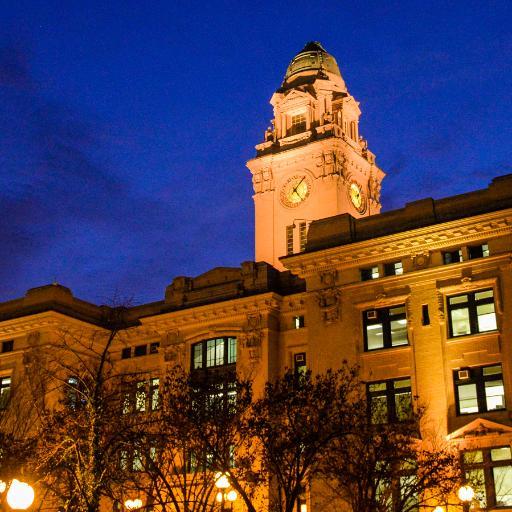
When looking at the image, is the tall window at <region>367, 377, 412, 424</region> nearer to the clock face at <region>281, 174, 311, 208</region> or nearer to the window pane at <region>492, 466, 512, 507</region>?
the window pane at <region>492, 466, 512, 507</region>

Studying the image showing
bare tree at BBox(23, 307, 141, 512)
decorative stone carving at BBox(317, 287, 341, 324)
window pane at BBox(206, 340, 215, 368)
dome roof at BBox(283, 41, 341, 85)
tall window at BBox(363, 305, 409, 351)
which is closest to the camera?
bare tree at BBox(23, 307, 141, 512)

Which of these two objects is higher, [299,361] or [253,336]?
[253,336]

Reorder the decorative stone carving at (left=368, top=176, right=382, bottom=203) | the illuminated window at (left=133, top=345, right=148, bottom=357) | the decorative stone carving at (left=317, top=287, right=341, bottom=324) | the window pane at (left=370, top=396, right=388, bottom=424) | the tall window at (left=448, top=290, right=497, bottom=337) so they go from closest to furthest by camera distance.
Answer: the window pane at (left=370, top=396, right=388, bottom=424), the tall window at (left=448, top=290, right=497, bottom=337), the decorative stone carving at (left=317, top=287, right=341, bottom=324), the illuminated window at (left=133, top=345, right=148, bottom=357), the decorative stone carving at (left=368, top=176, right=382, bottom=203)

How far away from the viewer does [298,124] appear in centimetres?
7294

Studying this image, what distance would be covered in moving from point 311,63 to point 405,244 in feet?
119

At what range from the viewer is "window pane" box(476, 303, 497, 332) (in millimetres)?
42375

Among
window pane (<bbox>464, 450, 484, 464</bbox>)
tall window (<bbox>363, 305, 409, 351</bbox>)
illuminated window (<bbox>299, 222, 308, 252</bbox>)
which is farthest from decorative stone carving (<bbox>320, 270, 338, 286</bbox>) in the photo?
illuminated window (<bbox>299, 222, 308, 252</bbox>)

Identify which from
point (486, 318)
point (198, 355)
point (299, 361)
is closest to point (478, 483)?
point (486, 318)

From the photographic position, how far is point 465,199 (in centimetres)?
4509

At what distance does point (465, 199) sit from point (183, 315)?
19.9 meters

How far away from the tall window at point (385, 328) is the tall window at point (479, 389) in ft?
12.7

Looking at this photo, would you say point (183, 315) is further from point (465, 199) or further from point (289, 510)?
point (289, 510)

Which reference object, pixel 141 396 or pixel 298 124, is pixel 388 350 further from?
pixel 298 124

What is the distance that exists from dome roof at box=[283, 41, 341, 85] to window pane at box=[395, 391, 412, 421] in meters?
40.1
